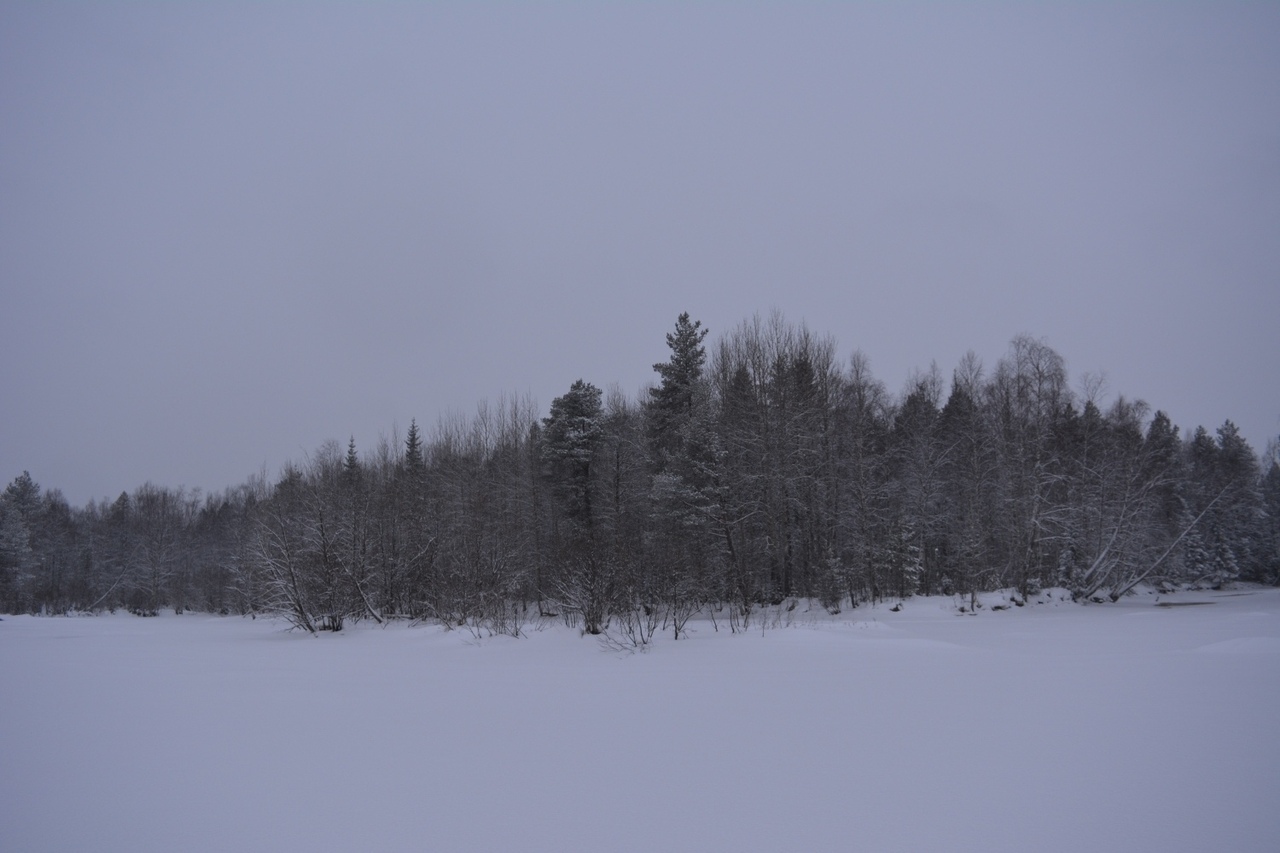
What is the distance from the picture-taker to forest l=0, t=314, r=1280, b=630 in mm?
22672

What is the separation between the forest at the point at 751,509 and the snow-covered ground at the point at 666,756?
8.12m

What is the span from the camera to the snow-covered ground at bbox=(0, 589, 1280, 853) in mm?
4102

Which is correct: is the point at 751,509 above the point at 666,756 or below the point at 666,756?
above

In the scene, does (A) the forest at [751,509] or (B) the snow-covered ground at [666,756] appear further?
(A) the forest at [751,509]

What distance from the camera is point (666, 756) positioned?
5.67 metres

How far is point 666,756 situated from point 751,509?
79.6ft

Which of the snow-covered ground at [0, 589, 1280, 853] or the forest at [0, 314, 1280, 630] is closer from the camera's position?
the snow-covered ground at [0, 589, 1280, 853]

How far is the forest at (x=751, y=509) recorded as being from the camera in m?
22.7

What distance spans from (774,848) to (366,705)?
630 cm

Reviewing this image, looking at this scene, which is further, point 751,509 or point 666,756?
point 751,509

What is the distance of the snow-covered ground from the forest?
812 centimetres

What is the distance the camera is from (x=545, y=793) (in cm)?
480

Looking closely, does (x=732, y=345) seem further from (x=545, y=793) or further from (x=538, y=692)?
(x=545, y=793)

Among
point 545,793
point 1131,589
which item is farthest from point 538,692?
point 1131,589
